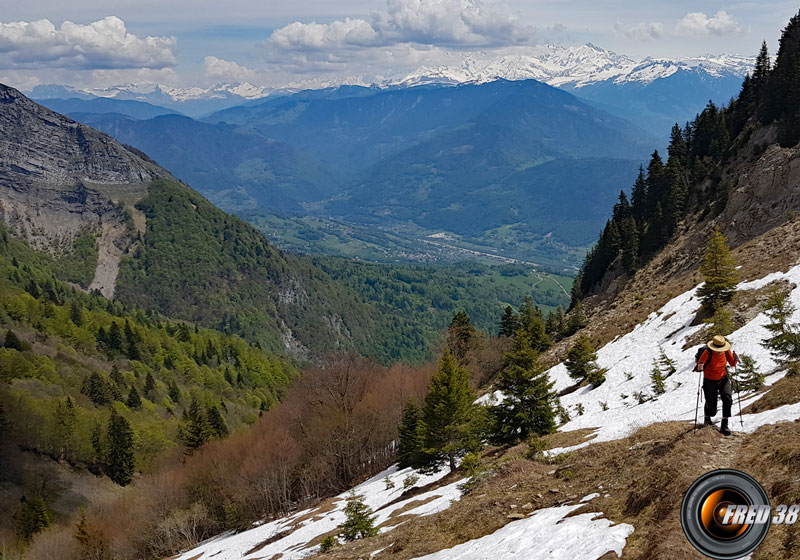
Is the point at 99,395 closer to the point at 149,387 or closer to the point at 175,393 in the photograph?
the point at 149,387

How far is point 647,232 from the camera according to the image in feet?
241

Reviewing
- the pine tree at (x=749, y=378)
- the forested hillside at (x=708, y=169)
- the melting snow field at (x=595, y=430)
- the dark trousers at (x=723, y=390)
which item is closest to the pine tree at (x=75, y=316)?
the melting snow field at (x=595, y=430)

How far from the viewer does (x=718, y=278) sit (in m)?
34.3

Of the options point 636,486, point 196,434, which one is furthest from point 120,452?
point 636,486

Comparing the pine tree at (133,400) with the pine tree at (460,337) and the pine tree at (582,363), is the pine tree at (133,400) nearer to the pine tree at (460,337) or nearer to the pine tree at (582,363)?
the pine tree at (460,337)

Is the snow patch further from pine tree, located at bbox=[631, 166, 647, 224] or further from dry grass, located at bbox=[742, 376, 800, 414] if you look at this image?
pine tree, located at bbox=[631, 166, 647, 224]

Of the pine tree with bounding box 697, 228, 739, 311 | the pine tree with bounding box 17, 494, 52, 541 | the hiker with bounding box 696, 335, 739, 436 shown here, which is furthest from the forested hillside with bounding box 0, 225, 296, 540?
the hiker with bounding box 696, 335, 739, 436

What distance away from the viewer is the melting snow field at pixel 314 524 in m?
27.3

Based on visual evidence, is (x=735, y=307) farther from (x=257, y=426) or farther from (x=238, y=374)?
(x=238, y=374)

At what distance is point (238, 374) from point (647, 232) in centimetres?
11683

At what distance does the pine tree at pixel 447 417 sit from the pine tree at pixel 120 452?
6872 cm

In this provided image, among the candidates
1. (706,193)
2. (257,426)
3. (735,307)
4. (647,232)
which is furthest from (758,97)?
(257,426)

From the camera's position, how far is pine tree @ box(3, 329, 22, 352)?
4092 inches

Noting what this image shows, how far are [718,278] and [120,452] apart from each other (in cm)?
8820
